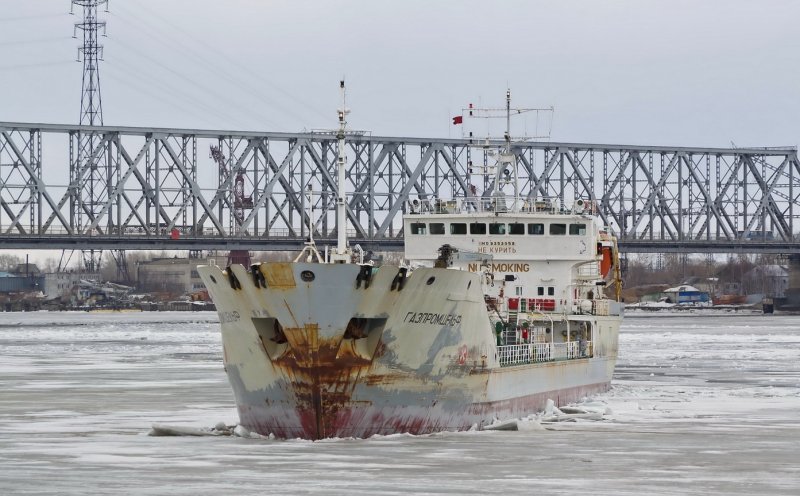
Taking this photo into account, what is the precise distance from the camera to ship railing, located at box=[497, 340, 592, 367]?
135ft

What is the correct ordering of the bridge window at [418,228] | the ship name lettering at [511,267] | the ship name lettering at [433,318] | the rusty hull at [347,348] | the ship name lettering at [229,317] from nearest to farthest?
the rusty hull at [347,348] < the ship name lettering at [433,318] < the ship name lettering at [229,317] < the bridge window at [418,228] < the ship name lettering at [511,267]

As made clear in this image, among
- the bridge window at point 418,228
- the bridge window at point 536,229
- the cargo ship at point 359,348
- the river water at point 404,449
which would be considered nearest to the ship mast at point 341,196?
the cargo ship at point 359,348

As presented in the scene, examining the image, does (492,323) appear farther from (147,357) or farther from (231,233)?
(231,233)

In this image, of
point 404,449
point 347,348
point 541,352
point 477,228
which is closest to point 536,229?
point 477,228

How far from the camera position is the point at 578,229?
4978 cm

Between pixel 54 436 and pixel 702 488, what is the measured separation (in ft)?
51.7

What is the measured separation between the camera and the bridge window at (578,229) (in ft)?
163

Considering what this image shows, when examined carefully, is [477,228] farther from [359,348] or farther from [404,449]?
[404,449]

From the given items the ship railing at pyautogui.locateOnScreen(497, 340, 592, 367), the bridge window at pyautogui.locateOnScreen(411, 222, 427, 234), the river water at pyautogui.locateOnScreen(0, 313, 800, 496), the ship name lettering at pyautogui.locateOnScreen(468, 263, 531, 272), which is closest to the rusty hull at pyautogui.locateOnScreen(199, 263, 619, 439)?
the river water at pyautogui.locateOnScreen(0, 313, 800, 496)

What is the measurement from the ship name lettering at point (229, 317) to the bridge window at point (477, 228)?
45.1 ft

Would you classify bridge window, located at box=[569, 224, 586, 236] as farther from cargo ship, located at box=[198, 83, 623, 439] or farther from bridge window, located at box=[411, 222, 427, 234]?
cargo ship, located at box=[198, 83, 623, 439]

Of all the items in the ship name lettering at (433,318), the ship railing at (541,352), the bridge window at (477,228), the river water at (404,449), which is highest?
the bridge window at (477,228)

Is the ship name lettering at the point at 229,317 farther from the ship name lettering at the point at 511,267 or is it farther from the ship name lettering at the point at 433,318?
the ship name lettering at the point at 511,267

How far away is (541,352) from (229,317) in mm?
12334
